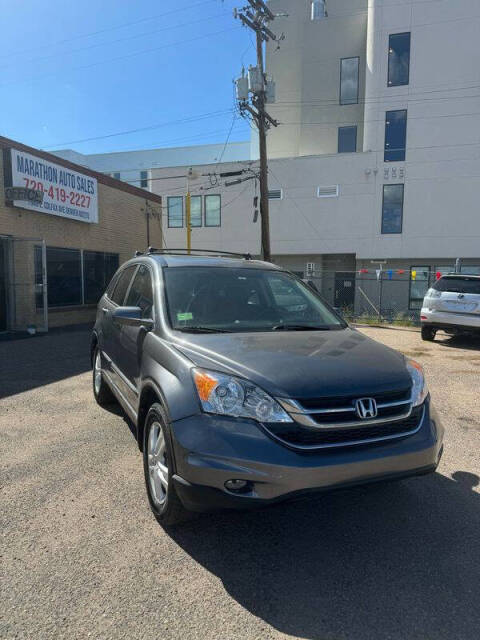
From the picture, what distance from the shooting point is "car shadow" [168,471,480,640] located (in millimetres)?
2188

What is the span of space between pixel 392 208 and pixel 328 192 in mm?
3486

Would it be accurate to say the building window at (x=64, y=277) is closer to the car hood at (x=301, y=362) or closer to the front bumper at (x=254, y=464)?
the car hood at (x=301, y=362)

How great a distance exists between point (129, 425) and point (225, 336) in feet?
7.24

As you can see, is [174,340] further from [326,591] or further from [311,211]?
[311,211]

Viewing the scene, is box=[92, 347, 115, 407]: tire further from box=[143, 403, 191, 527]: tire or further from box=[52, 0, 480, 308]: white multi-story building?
box=[52, 0, 480, 308]: white multi-story building

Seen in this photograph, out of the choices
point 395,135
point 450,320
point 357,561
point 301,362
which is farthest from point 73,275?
point 395,135

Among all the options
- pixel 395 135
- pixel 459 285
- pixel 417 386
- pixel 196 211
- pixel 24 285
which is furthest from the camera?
pixel 196 211

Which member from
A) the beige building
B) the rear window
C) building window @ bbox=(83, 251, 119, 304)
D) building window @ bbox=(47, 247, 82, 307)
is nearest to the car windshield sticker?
the rear window

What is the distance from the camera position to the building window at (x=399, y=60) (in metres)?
23.3

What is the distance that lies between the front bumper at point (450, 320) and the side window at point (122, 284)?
777 cm

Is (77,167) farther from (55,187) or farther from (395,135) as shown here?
(395,135)

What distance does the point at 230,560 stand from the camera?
262 centimetres

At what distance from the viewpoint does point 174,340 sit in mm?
3047

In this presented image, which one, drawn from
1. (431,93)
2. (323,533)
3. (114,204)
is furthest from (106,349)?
(431,93)
